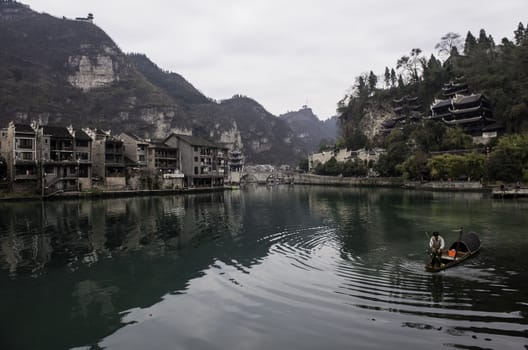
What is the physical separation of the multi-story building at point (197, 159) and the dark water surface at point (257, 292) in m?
56.8

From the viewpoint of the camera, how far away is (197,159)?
3346 inches

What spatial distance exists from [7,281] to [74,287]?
3.07 metres

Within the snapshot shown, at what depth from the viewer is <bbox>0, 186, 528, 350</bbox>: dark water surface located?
997 centimetres

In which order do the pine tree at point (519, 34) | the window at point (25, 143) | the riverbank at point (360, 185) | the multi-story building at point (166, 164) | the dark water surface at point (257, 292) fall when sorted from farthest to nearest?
the pine tree at point (519, 34) < the multi-story building at point (166, 164) < the window at point (25, 143) < the riverbank at point (360, 185) < the dark water surface at point (257, 292)

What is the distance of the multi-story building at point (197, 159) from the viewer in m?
83.7

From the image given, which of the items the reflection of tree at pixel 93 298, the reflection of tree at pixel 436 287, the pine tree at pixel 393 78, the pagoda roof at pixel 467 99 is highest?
the pine tree at pixel 393 78

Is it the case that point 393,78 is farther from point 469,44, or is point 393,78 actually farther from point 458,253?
point 458,253

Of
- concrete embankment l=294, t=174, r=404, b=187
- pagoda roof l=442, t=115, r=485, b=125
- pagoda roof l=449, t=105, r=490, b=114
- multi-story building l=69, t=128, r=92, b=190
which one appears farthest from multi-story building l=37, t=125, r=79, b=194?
pagoda roof l=449, t=105, r=490, b=114

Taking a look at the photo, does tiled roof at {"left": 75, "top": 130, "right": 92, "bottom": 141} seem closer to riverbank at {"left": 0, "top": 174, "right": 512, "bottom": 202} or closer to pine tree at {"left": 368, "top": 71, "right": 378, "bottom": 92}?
riverbank at {"left": 0, "top": 174, "right": 512, "bottom": 202}

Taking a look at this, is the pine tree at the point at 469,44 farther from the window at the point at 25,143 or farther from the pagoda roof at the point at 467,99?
the window at the point at 25,143

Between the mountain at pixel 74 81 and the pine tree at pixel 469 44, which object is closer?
the pine tree at pixel 469 44

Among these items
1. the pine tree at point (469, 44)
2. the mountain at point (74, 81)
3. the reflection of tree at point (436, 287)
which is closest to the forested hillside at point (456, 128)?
the pine tree at point (469, 44)

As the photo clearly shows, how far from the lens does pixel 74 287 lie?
1445 cm

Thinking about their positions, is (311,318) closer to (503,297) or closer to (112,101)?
(503,297)
